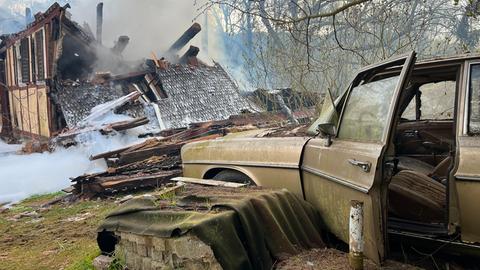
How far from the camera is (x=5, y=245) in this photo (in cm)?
563

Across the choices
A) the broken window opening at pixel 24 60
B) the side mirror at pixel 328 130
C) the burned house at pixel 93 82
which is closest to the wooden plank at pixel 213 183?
the side mirror at pixel 328 130

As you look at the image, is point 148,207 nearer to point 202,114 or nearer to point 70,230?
point 70,230

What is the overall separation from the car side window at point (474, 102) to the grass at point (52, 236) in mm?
3738

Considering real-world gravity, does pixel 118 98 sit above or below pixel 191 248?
above

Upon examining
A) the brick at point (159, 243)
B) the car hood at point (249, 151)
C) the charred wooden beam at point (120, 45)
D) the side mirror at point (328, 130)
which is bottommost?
the brick at point (159, 243)

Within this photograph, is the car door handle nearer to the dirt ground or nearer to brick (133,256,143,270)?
the dirt ground

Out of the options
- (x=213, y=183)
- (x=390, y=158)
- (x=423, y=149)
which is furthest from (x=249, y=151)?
(x=423, y=149)

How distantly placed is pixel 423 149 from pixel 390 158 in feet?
5.83

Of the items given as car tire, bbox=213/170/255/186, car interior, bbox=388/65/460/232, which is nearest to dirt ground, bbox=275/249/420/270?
car interior, bbox=388/65/460/232

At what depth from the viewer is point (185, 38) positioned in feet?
50.9

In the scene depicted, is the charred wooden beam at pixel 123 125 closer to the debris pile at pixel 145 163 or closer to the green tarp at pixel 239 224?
the debris pile at pixel 145 163

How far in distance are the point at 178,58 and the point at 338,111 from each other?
12618 mm

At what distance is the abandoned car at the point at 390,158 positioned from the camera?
282 centimetres

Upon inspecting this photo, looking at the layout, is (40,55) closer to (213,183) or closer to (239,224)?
(213,183)
